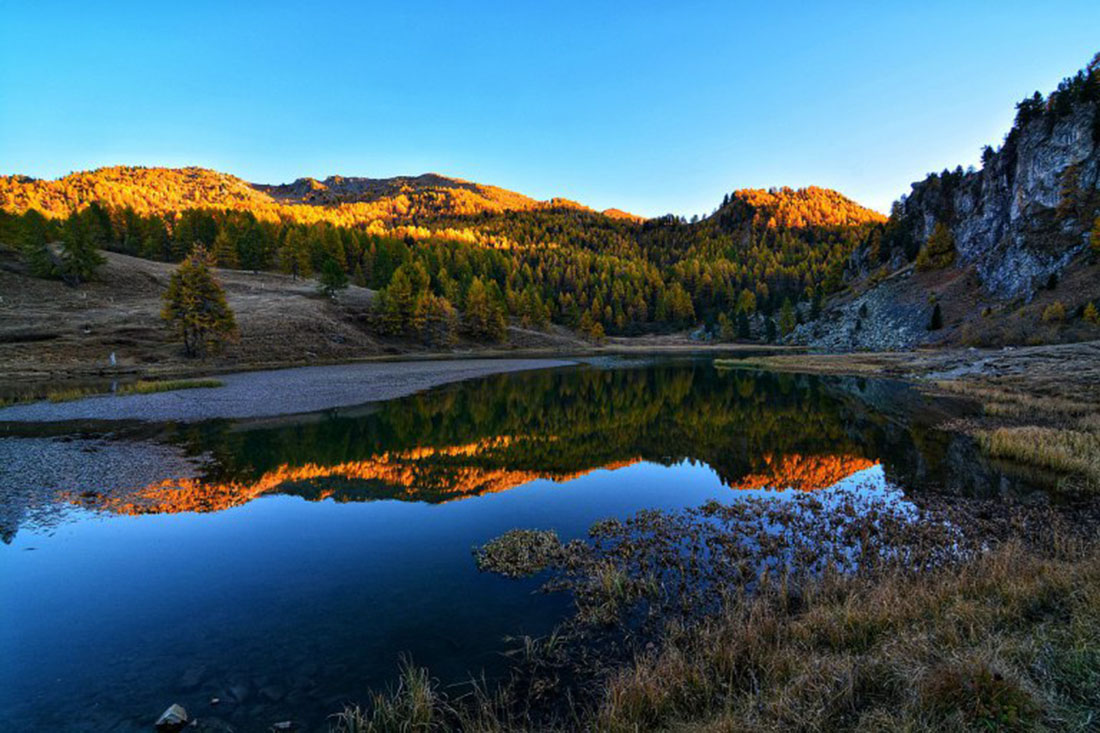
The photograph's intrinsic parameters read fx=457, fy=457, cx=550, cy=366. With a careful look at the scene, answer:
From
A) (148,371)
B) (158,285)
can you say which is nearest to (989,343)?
(148,371)

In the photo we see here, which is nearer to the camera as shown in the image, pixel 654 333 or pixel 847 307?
pixel 847 307

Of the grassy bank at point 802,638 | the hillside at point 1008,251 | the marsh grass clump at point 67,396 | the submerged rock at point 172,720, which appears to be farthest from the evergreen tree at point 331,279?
the hillside at point 1008,251

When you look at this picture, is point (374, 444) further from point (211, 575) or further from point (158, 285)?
point (158, 285)

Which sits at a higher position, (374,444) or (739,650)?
(739,650)

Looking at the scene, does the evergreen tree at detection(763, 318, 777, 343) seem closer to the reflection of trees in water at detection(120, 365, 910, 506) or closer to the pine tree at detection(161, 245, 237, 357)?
the reflection of trees in water at detection(120, 365, 910, 506)

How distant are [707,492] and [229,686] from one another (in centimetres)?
1624

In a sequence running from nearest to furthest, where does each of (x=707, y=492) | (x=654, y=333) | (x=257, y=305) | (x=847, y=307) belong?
(x=707, y=492) < (x=257, y=305) < (x=847, y=307) < (x=654, y=333)

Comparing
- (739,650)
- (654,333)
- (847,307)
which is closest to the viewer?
(739,650)

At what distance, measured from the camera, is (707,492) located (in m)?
18.8

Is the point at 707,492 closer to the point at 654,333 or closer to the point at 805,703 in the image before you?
the point at 805,703

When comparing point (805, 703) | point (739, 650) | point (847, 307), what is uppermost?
point (847, 307)

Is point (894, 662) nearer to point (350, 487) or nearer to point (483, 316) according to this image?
point (350, 487)

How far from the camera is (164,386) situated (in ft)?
146

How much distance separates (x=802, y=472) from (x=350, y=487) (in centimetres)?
2030
